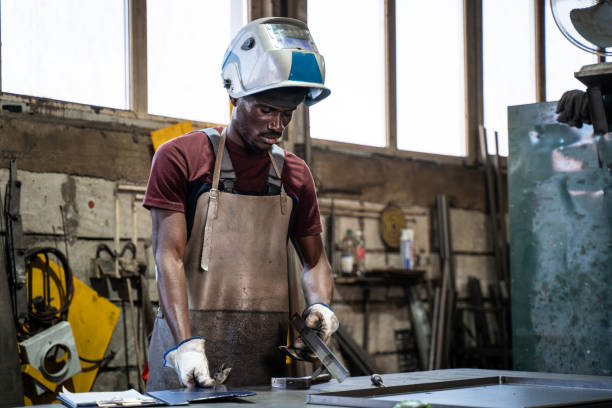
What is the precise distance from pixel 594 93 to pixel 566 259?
920mm

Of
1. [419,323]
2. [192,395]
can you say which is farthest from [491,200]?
[192,395]

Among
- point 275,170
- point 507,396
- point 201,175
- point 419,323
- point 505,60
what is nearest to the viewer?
point 507,396

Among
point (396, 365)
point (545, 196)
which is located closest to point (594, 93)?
point (545, 196)

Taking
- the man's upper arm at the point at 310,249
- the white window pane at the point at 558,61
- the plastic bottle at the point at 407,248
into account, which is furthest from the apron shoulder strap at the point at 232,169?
the white window pane at the point at 558,61

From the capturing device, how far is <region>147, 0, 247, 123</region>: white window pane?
4.68 metres

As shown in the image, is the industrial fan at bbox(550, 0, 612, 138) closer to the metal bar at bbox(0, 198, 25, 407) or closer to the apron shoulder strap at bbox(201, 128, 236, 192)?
the apron shoulder strap at bbox(201, 128, 236, 192)

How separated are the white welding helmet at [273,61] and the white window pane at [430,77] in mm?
3733

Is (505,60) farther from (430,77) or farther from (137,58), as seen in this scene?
(137,58)

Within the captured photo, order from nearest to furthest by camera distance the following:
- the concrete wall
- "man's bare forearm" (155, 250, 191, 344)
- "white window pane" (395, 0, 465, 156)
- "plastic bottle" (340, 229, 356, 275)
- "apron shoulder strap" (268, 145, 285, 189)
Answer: "man's bare forearm" (155, 250, 191, 344)
"apron shoulder strap" (268, 145, 285, 189)
the concrete wall
"plastic bottle" (340, 229, 356, 275)
"white window pane" (395, 0, 465, 156)

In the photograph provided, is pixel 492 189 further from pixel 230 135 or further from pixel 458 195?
pixel 230 135

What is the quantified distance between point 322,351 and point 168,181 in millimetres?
649

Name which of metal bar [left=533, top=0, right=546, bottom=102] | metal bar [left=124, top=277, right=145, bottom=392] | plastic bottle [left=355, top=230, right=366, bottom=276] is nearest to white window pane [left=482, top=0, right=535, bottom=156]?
metal bar [left=533, top=0, right=546, bottom=102]

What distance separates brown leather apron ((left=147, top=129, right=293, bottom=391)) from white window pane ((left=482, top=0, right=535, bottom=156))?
4.36 m

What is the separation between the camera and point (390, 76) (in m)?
5.85
